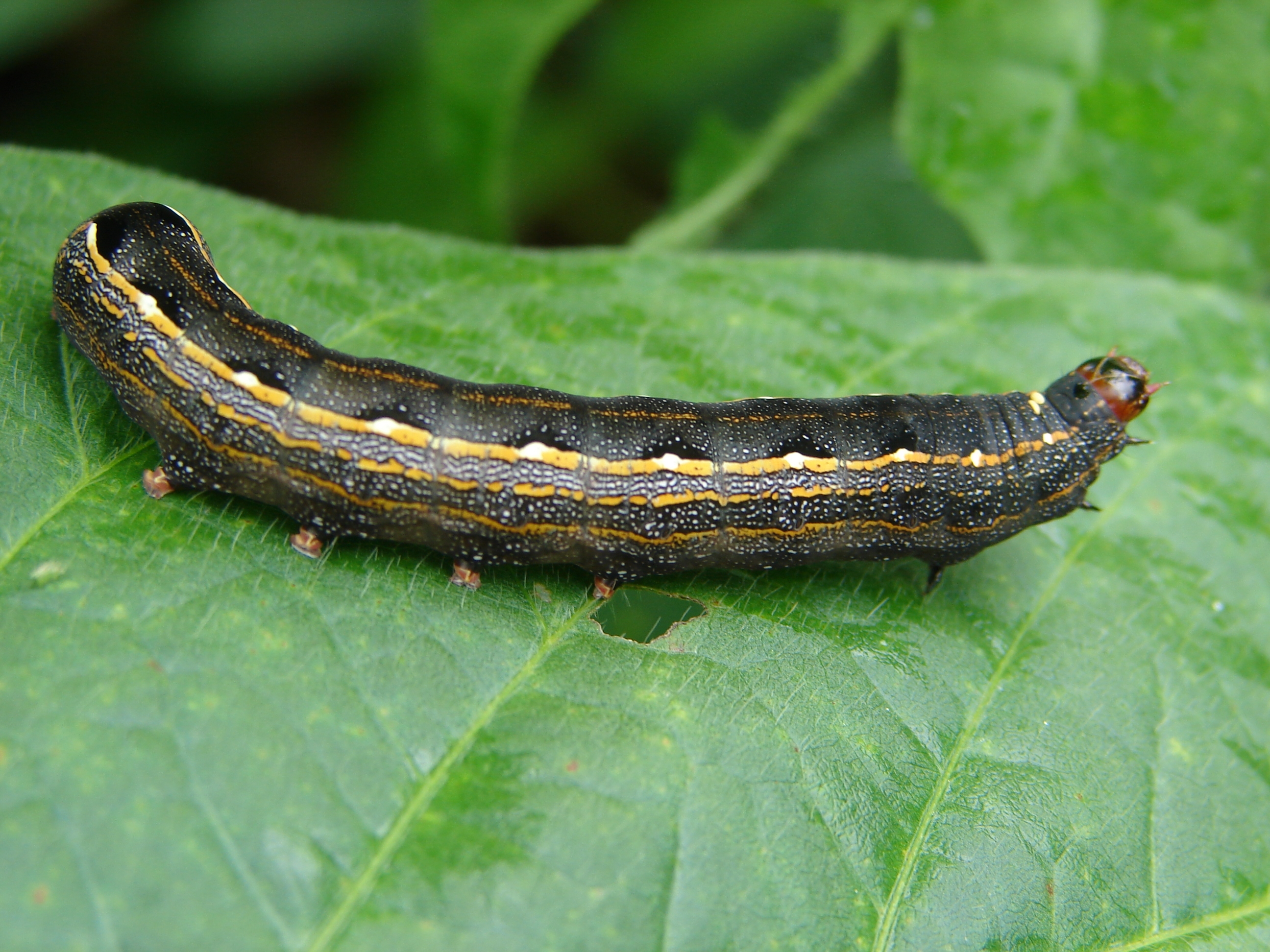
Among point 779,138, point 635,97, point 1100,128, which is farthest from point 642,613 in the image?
point 635,97

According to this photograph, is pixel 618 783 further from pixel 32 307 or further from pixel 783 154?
pixel 783 154

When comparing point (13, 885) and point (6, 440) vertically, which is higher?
point (6, 440)

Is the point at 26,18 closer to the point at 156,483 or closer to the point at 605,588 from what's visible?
the point at 156,483

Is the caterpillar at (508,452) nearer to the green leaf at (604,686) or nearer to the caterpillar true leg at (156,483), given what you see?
the caterpillar true leg at (156,483)

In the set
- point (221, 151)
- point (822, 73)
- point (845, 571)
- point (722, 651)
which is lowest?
point (845, 571)

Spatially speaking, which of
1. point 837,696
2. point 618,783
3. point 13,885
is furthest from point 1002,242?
point 13,885

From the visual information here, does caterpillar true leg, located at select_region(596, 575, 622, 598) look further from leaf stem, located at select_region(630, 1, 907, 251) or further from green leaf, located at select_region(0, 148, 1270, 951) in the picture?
leaf stem, located at select_region(630, 1, 907, 251)
